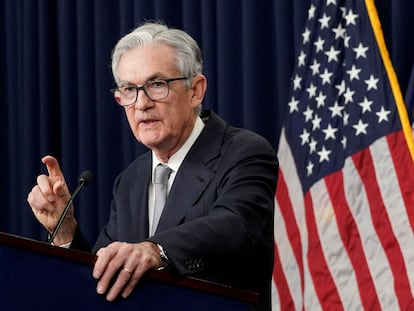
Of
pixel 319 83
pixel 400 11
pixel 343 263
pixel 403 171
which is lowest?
pixel 343 263

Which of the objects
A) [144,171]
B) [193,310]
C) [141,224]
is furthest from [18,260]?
[144,171]

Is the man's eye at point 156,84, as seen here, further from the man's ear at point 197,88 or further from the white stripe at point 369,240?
the white stripe at point 369,240

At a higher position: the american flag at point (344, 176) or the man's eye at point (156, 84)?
the man's eye at point (156, 84)

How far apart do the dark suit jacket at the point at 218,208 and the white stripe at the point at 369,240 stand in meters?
1.17

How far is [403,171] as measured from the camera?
3.64m

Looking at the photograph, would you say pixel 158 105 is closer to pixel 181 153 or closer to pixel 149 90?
pixel 149 90

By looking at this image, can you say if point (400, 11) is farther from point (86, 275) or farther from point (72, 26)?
point (86, 275)

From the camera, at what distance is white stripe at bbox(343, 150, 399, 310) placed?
11.9 ft

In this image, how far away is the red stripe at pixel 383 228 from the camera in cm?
357

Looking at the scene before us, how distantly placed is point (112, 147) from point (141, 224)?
2669mm

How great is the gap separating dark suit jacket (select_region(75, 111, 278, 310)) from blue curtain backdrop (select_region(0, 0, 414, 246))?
6.19ft

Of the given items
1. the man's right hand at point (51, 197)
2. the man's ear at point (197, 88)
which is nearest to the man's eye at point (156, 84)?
the man's ear at point (197, 88)

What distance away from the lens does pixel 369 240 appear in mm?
3686

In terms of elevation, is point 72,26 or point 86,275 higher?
point 72,26
